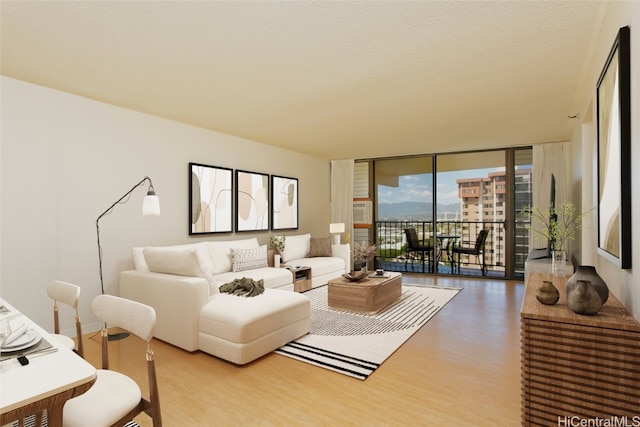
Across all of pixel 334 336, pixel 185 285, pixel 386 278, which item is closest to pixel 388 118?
pixel 386 278

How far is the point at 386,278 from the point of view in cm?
470

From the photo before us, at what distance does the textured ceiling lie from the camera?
215cm

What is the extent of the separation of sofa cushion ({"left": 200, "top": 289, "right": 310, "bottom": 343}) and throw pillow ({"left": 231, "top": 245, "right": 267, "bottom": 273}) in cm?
141

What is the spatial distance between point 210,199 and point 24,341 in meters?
3.73

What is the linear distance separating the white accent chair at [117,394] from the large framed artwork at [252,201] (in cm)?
367

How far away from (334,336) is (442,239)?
4.78 m

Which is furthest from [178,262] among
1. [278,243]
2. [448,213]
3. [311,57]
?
[448,213]

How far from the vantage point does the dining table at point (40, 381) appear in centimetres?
100

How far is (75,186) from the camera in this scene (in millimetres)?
3574

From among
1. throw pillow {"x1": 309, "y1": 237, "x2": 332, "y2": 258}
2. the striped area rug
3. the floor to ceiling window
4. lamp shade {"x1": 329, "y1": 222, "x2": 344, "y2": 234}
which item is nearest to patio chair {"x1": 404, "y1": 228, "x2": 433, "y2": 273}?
the floor to ceiling window

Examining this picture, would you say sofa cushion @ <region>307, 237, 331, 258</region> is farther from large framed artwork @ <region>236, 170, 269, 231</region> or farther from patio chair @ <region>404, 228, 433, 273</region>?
patio chair @ <region>404, 228, 433, 273</region>

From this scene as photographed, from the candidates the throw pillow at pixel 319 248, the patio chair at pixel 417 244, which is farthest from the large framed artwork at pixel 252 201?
the patio chair at pixel 417 244

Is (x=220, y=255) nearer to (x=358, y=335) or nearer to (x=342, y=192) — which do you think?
(x=358, y=335)

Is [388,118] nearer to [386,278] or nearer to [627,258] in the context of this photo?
[386,278]
